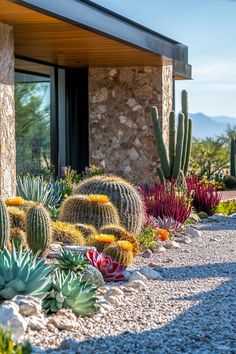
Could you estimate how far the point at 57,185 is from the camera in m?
13.3

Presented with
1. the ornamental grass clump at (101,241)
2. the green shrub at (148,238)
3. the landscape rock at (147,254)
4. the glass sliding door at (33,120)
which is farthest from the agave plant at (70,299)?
the glass sliding door at (33,120)

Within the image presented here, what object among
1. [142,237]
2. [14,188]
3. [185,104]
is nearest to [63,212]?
[142,237]

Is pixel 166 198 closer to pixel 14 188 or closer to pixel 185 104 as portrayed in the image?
pixel 14 188

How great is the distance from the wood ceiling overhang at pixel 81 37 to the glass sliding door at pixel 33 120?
0.46 meters

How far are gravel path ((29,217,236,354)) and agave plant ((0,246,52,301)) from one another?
44 centimetres

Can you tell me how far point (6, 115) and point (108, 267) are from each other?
Answer: 419 centimetres

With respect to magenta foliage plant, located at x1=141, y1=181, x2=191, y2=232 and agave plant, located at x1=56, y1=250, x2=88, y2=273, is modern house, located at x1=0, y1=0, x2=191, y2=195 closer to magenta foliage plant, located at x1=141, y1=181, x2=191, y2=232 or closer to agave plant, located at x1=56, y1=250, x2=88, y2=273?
magenta foliage plant, located at x1=141, y1=181, x2=191, y2=232

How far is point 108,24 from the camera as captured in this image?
12680 millimetres

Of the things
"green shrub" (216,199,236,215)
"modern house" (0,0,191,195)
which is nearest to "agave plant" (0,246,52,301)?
"modern house" (0,0,191,195)

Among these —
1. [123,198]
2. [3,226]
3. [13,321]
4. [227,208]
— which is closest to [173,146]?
[227,208]

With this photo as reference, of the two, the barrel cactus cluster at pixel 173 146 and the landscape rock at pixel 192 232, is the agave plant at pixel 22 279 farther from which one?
the barrel cactus cluster at pixel 173 146

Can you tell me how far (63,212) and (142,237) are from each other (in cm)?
110

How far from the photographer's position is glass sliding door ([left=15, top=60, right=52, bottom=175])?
619 inches

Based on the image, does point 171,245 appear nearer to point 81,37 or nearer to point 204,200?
point 81,37
